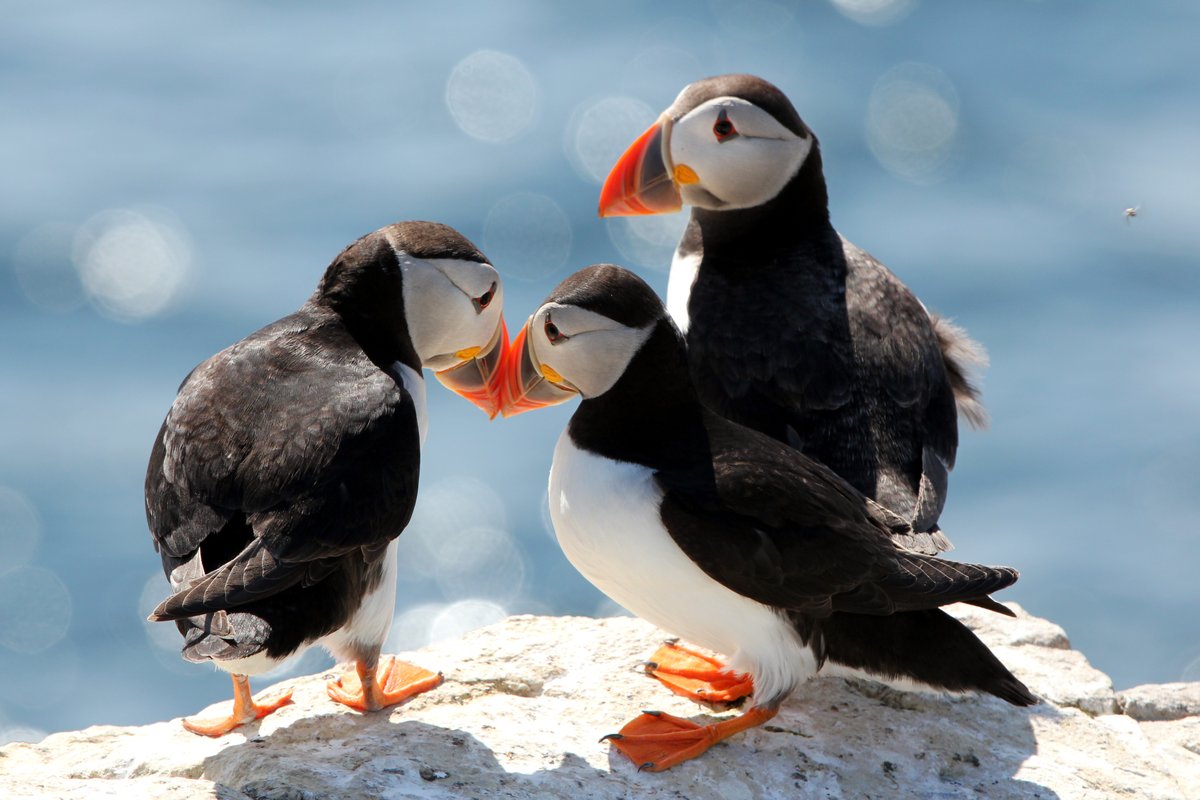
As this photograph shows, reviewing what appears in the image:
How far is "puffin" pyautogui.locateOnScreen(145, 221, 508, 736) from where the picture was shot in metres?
4.00

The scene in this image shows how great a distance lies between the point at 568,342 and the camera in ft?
14.6

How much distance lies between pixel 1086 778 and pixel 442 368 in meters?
2.27

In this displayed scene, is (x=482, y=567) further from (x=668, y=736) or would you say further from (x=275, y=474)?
(x=275, y=474)

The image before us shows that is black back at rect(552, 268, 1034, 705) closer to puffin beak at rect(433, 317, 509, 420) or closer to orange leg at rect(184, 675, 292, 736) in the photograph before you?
puffin beak at rect(433, 317, 509, 420)

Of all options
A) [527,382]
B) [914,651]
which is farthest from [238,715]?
[914,651]

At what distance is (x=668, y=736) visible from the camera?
4277mm

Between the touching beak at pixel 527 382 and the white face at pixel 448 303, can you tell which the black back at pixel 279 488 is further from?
the touching beak at pixel 527 382

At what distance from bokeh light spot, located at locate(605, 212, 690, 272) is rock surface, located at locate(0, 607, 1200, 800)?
704cm

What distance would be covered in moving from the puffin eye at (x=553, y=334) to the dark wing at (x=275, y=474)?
44 cm

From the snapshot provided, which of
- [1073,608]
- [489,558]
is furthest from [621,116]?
[1073,608]

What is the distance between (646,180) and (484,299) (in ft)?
3.74

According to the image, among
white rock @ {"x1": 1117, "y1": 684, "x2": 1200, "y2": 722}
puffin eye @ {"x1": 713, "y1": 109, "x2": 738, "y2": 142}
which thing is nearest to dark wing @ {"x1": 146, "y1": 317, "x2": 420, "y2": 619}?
puffin eye @ {"x1": 713, "y1": 109, "x2": 738, "y2": 142}

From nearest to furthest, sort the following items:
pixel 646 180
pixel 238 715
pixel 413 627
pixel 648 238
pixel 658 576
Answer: pixel 658 576, pixel 238 715, pixel 646 180, pixel 413 627, pixel 648 238

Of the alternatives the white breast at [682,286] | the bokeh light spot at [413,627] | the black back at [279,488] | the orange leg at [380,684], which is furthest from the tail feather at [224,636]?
the bokeh light spot at [413,627]
